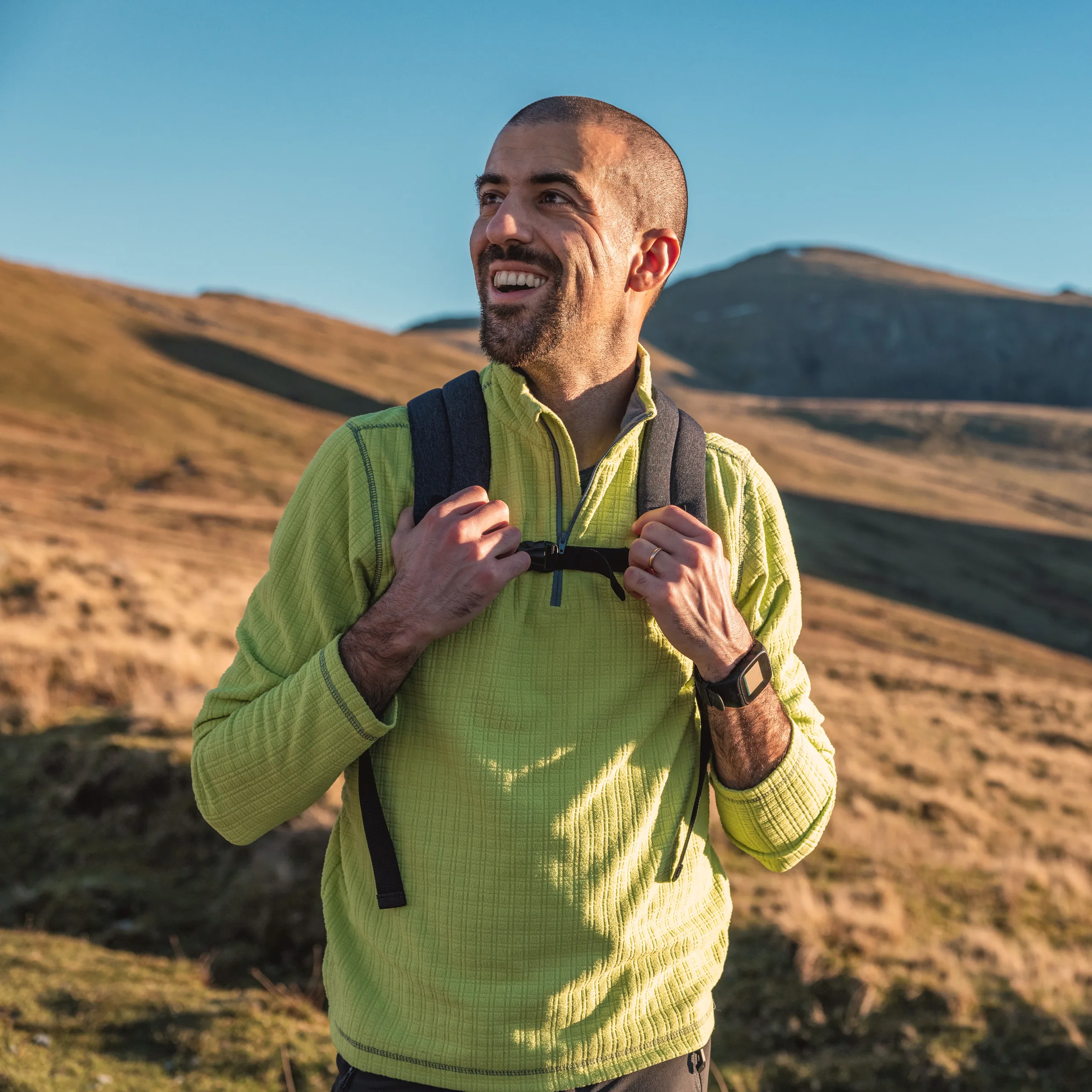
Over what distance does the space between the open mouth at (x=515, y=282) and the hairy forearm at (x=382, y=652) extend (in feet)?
2.58

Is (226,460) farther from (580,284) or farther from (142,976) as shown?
(580,284)

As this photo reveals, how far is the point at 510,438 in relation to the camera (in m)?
2.35

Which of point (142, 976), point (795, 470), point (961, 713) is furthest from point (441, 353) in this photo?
point (142, 976)

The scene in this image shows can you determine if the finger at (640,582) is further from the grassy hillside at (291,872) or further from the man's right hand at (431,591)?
the grassy hillside at (291,872)

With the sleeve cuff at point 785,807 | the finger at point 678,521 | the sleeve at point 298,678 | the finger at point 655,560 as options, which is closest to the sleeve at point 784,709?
Answer: the sleeve cuff at point 785,807

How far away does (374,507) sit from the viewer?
2.20m

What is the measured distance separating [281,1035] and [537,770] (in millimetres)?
3752

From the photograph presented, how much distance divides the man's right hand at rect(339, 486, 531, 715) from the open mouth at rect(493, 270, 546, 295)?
558 mm

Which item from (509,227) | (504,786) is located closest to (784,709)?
(504,786)

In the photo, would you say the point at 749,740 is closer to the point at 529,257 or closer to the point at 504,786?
the point at 504,786

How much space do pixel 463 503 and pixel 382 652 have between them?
347 mm

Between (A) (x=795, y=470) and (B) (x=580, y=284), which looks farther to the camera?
(A) (x=795, y=470)

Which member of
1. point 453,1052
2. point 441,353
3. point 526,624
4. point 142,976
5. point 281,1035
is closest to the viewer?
point 453,1052

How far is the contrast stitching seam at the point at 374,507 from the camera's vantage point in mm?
2201
